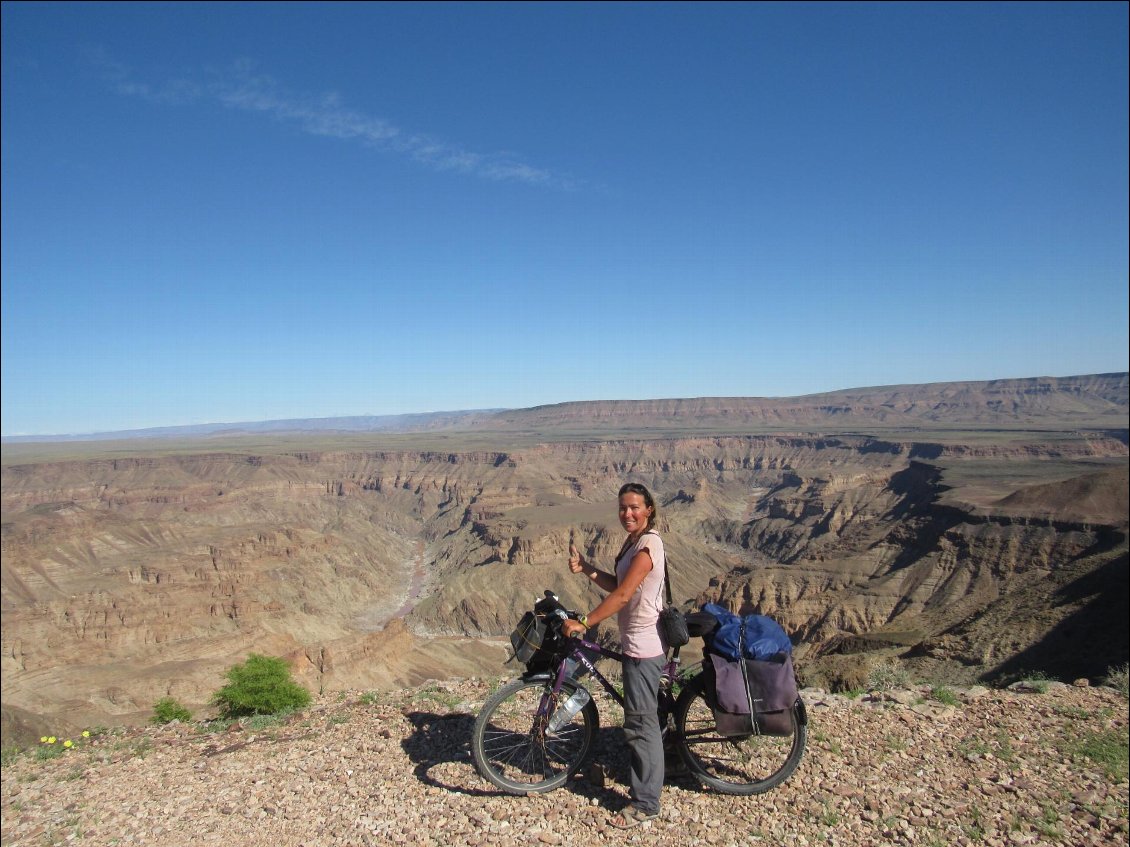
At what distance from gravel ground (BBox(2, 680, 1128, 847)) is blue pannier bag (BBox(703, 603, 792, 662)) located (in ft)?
4.49

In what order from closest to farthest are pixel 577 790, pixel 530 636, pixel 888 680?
pixel 530 636 → pixel 577 790 → pixel 888 680

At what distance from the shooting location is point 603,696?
873 centimetres

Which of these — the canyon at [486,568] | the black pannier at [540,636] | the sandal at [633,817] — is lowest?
→ the canyon at [486,568]

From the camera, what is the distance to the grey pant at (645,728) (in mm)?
5285

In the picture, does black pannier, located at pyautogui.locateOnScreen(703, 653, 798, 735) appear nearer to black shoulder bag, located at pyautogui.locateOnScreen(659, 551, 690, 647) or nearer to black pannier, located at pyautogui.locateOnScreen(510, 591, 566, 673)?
black shoulder bag, located at pyautogui.locateOnScreen(659, 551, 690, 647)

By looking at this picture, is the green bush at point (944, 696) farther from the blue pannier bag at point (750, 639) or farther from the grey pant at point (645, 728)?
the grey pant at point (645, 728)

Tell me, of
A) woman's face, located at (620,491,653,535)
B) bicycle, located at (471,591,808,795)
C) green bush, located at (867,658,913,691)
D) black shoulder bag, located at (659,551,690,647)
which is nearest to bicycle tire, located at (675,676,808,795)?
bicycle, located at (471,591,808,795)

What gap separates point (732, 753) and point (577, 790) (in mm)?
1535

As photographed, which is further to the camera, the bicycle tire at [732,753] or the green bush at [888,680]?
the green bush at [888,680]

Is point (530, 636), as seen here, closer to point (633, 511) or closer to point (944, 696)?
point (633, 511)

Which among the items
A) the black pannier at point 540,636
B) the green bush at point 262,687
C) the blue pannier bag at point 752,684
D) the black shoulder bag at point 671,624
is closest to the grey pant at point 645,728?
the black shoulder bag at point 671,624

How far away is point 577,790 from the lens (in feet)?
18.9

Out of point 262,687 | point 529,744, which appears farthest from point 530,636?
point 262,687

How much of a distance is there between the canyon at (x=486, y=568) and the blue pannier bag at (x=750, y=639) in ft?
17.3
